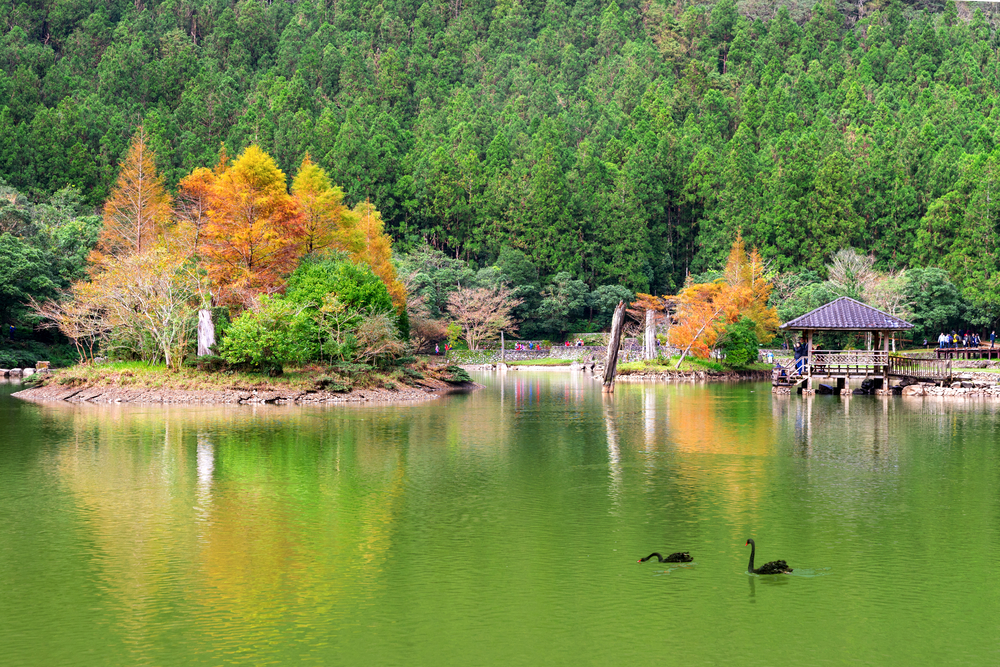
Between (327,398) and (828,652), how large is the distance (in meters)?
26.0

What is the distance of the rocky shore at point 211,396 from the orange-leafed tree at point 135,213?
14552 mm

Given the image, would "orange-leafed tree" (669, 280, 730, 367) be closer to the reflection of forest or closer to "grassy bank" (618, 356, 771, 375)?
"grassy bank" (618, 356, 771, 375)

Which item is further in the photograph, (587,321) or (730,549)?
(587,321)

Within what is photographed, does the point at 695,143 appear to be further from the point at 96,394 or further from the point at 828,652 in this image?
the point at 828,652

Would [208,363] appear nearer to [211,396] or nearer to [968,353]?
[211,396]

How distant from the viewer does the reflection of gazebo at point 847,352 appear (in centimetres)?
4084

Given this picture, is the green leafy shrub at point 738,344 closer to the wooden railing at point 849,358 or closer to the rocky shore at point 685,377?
the rocky shore at point 685,377

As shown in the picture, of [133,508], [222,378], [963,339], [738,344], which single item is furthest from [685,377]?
[133,508]

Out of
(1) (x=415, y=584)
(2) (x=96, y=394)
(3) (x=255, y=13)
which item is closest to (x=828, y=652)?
(1) (x=415, y=584)

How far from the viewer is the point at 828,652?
31.4 feet

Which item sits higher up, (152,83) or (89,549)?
(152,83)

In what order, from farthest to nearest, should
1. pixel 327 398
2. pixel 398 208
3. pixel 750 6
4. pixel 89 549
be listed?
pixel 750 6, pixel 398 208, pixel 327 398, pixel 89 549

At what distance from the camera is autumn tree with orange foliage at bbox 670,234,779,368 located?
54.8 meters

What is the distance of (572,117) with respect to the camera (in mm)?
123500
